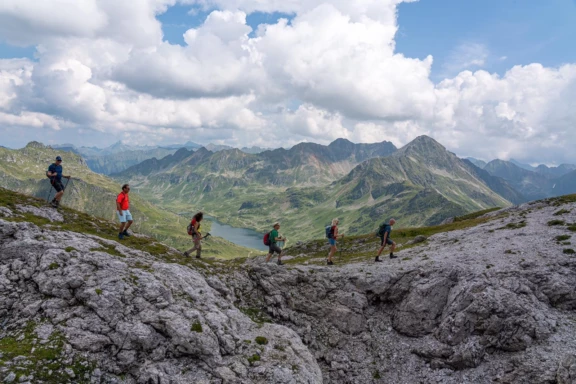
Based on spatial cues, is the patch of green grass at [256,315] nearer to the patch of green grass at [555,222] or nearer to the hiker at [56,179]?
the hiker at [56,179]

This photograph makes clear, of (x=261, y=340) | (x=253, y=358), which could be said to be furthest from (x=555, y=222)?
(x=253, y=358)

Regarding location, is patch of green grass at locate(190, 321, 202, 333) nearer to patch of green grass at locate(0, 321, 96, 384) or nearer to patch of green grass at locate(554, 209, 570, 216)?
patch of green grass at locate(0, 321, 96, 384)

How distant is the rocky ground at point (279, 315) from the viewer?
1828 cm

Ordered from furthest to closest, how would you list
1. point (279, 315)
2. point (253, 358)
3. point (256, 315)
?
point (279, 315), point (256, 315), point (253, 358)

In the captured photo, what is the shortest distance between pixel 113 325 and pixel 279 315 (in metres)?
14.4

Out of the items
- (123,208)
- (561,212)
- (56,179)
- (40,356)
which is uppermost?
(561,212)

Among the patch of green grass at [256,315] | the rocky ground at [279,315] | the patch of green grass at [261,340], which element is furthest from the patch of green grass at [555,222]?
the patch of green grass at [261,340]

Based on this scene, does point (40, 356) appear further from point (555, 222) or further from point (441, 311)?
point (555, 222)

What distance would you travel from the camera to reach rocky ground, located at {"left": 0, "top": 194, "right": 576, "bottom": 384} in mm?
18277

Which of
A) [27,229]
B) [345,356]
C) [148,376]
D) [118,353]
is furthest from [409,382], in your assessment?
[27,229]

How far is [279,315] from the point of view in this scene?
1130 inches

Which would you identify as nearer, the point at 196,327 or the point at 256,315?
the point at 196,327

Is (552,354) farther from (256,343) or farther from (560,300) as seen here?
(256,343)

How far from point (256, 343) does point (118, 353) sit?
30.8 ft
